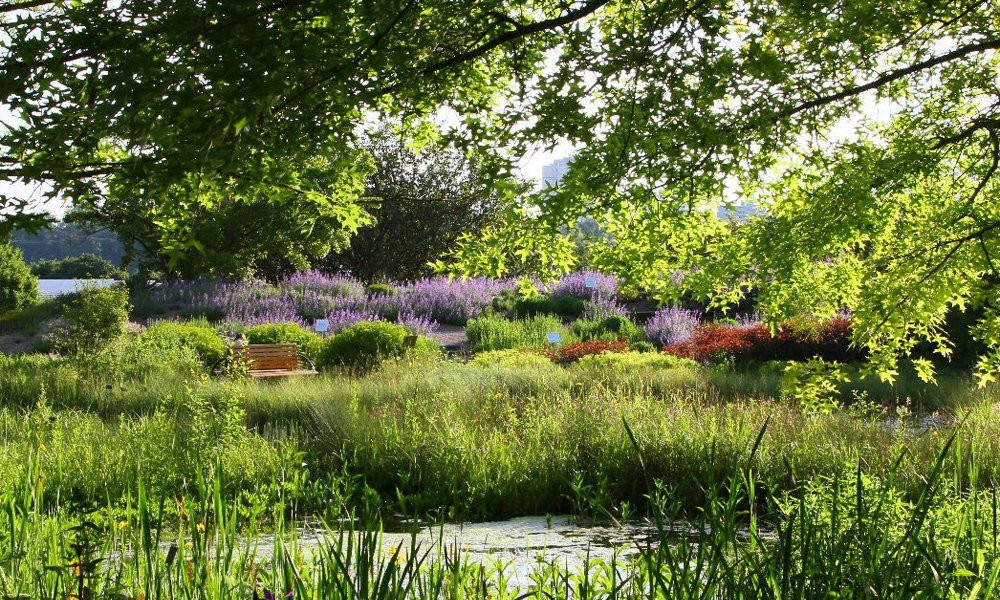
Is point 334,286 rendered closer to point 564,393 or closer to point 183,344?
point 183,344

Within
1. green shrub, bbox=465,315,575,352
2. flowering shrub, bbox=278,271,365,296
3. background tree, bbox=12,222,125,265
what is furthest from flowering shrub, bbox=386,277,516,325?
background tree, bbox=12,222,125,265

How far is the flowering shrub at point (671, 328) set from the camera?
1568 cm

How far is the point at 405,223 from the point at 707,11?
74.3 feet

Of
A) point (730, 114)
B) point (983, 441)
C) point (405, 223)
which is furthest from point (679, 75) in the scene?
point (405, 223)

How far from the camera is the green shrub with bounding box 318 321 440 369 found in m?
12.1

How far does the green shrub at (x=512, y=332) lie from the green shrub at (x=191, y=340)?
454 centimetres

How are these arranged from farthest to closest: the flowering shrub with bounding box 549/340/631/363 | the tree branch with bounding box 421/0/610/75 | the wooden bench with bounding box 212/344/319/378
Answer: the flowering shrub with bounding box 549/340/631/363 < the wooden bench with bounding box 212/344/319/378 < the tree branch with bounding box 421/0/610/75

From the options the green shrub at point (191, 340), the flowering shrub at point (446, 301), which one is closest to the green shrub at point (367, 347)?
the green shrub at point (191, 340)

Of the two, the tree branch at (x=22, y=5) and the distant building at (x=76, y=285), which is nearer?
the tree branch at (x=22, y=5)

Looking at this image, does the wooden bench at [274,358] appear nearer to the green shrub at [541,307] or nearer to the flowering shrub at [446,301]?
the flowering shrub at [446,301]

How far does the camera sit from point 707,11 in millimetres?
3508

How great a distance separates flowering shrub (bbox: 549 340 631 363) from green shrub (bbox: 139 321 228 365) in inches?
191

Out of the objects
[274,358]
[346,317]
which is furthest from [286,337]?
[346,317]

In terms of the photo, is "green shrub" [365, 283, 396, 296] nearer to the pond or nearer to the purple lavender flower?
the purple lavender flower
